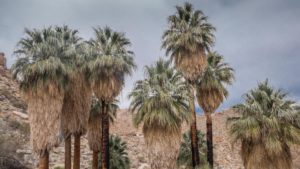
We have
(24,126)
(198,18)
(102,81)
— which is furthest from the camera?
(24,126)

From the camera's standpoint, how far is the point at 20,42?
2130cm

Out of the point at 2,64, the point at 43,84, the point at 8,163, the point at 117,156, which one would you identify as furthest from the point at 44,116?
the point at 2,64

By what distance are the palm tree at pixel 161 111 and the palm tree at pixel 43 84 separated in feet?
14.9

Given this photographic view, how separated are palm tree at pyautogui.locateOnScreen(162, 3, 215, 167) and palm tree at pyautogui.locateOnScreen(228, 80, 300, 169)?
3797mm

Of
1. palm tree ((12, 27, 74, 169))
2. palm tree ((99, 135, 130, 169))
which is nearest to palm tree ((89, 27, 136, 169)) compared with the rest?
palm tree ((12, 27, 74, 169))

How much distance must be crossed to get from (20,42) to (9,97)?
35.5 meters

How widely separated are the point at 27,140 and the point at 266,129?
30453 mm

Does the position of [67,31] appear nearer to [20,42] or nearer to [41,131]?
[20,42]

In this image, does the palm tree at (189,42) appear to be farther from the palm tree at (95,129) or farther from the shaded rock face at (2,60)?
the shaded rock face at (2,60)

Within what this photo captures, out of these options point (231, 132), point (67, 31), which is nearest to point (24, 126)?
point (67, 31)

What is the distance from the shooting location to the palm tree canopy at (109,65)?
2314 centimetres

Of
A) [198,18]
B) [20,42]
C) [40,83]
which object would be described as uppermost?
[198,18]

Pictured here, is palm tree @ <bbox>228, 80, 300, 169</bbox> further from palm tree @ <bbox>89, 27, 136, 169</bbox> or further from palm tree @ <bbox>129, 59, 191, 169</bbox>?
palm tree @ <bbox>89, 27, 136, 169</bbox>

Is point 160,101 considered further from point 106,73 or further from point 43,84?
point 43,84
